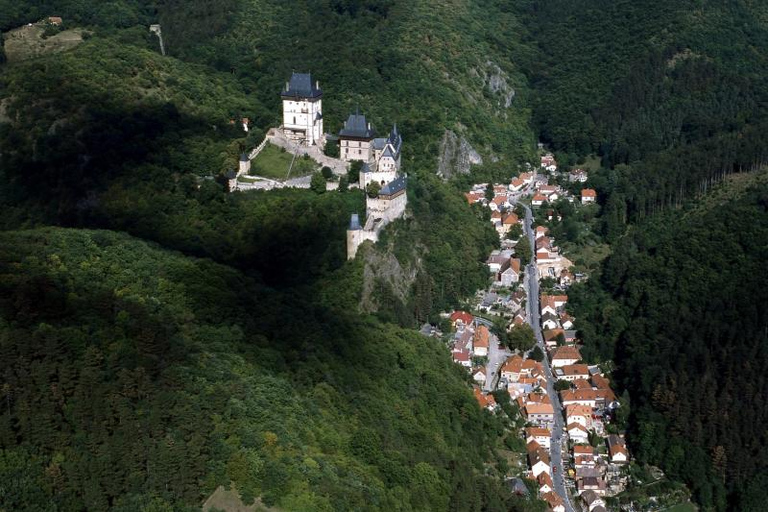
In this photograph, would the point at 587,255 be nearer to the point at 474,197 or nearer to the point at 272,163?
the point at 474,197

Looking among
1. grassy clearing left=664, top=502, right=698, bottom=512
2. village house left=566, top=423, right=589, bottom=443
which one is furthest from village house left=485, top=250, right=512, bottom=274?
grassy clearing left=664, top=502, right=698, bottom=512

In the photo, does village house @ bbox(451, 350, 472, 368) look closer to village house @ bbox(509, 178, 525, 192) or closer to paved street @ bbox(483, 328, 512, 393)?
paved street @ bbox(483, 328, 512, 393)

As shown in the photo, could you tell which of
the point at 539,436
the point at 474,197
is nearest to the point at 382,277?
the point at 539,436

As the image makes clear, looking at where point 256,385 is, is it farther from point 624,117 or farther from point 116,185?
point 624,117

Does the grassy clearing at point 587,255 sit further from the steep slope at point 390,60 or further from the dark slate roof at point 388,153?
the dark slate roof at point 388,153

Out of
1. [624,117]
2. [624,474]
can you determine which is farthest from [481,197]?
[624,474]

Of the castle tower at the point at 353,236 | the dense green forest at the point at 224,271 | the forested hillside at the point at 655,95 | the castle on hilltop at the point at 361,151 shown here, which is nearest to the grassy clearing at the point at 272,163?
the castle on hilltop at the point at 361,151
